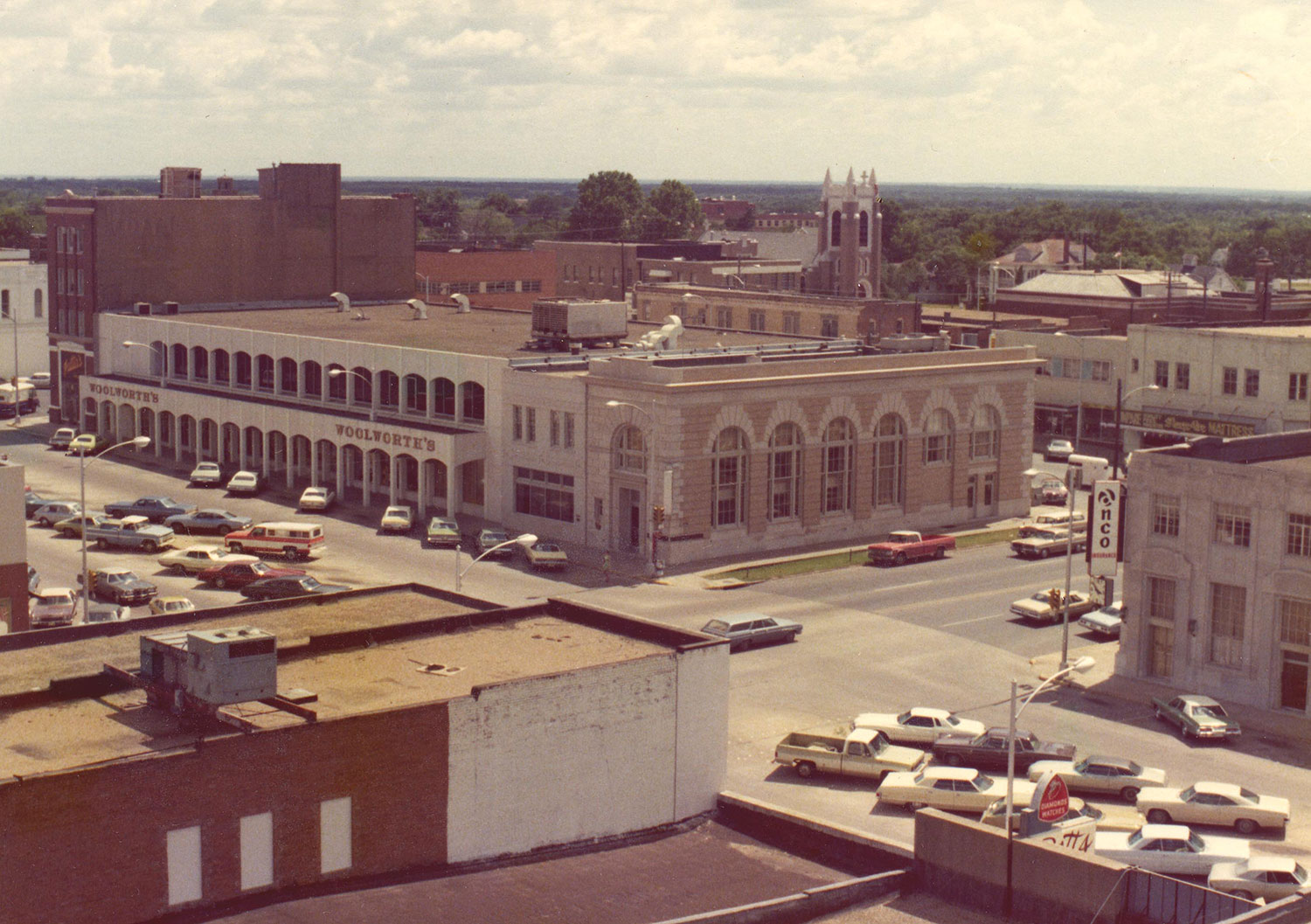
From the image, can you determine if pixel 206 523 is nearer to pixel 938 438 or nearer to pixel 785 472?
pixel 785 472

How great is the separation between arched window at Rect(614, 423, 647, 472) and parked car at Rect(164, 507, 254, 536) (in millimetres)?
18619

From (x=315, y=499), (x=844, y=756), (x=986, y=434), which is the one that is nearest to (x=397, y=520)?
(x=315, y=499)

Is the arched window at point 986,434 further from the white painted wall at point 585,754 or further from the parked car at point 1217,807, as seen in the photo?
the white painted wall at point 585,754

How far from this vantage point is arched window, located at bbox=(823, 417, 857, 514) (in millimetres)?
86125

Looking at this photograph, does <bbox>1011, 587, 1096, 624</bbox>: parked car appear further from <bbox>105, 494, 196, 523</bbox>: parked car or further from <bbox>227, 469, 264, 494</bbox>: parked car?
<bbox>227, 469, 264, 494</bbox>: parked car

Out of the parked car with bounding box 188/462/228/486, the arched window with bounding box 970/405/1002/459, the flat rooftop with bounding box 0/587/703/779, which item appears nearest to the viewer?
the flat rooftop with bounding box 0/587/703/779

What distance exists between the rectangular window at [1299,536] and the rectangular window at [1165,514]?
409 centimetres

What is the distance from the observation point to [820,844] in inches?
1465

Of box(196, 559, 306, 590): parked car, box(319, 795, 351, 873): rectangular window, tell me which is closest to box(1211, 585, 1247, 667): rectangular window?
box(319, 795, 351, 873): rectangular window

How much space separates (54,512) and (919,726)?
162 feet

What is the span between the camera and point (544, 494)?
3381 inches

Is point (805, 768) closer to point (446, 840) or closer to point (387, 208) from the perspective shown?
point (446, 840)

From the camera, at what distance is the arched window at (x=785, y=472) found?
83.8 m

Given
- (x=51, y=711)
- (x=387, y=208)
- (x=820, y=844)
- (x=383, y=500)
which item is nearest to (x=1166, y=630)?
(x=820, y=844)
